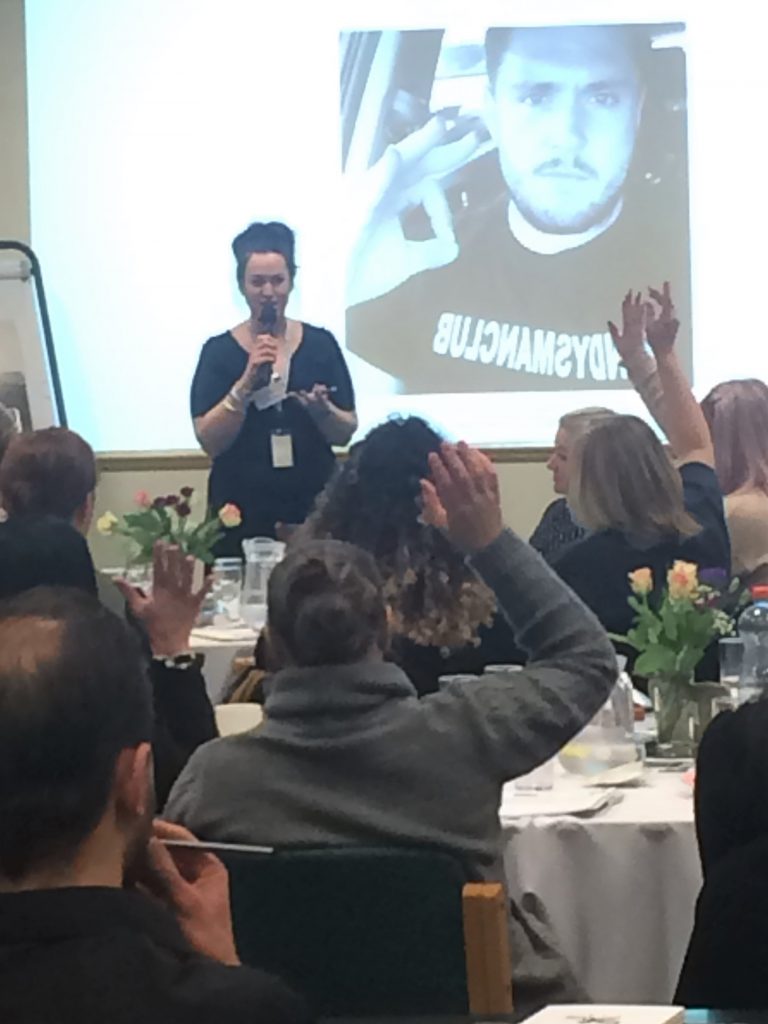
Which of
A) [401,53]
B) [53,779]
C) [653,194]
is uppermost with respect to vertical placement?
[401,53]

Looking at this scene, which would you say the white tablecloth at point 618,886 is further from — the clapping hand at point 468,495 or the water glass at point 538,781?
the clapping hand at point 468,495

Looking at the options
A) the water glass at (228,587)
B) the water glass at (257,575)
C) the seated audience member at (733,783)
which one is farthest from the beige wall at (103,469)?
the seated audience member at (733,783)

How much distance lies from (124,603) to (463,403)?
358cm

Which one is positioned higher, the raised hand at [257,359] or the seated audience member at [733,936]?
the raised hand at [257,359]

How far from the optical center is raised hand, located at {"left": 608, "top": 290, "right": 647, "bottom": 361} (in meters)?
3.79

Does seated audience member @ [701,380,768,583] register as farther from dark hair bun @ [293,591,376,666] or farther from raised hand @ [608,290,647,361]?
dark hair bun @ [293,591,376,666]

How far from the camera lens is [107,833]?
1.19m

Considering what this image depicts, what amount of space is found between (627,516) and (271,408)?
84.0 inches

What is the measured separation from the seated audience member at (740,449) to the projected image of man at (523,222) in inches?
70.7

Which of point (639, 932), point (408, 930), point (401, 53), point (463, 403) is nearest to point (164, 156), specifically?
point (401, 53)

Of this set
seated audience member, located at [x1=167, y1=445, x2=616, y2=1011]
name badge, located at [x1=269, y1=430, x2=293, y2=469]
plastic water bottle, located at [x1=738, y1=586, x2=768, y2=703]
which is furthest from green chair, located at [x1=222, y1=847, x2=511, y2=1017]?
name badge, located at [x1=269, y1=430, x2=293, y2=469]

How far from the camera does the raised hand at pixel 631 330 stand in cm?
379

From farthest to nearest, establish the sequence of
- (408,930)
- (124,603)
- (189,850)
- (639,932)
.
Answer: (124,603)
(639,932)
(408,930)
(189,850)

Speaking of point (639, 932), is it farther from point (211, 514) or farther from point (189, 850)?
point (211, 514)
